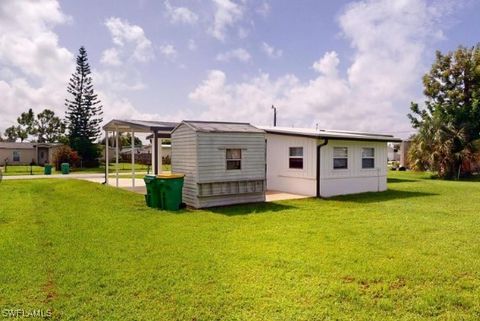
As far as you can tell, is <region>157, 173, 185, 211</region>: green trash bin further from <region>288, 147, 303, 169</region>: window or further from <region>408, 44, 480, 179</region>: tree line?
<region>408, 44, 480, 179</region>: tree line

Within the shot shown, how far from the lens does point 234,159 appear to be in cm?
1144

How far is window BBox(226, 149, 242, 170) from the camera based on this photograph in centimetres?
1134

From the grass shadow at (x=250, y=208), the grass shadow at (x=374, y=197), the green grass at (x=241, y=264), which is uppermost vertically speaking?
the grass shadow at (x=374, y=197)

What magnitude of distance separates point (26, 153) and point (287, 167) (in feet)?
125

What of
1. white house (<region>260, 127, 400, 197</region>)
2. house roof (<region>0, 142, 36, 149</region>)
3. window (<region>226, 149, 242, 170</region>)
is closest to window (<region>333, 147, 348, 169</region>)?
white house (<region>260, 127, 400, 197</region>)

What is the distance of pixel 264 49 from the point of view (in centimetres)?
1819

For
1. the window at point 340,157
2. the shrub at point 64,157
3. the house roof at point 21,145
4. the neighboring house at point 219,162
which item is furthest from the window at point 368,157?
the house roof at point 21,145

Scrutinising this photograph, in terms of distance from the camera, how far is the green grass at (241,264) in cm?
388

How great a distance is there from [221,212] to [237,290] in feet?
18.7

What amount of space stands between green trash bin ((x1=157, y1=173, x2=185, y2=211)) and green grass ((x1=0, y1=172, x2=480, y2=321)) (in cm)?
94

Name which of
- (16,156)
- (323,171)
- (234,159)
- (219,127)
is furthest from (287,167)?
(16,156)

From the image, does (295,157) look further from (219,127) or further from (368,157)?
(219,127)

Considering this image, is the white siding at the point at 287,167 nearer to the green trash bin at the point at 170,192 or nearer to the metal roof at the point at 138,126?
the metal roof at the point at 138,126

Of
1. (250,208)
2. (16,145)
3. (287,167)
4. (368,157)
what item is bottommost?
(250,208)
